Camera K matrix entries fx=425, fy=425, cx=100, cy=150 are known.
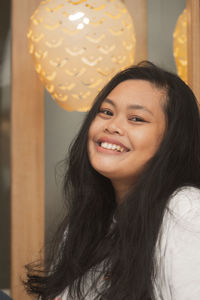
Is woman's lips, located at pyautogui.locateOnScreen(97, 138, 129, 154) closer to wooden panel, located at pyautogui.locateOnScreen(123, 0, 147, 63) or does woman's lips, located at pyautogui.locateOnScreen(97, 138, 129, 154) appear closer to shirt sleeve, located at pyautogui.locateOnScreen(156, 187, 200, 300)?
shirt sleeve, located at pyautogui.locateOnScreen(156, 187, 200, 300)

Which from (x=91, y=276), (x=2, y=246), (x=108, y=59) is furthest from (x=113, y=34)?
(x=2, y=246)

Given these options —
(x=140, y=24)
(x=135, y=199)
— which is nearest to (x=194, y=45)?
(x=140, y=24)

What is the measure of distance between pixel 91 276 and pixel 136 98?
17.8 inches

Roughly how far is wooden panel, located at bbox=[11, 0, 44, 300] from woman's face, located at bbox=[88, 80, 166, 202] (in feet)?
2.48

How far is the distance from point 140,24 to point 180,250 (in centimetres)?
119

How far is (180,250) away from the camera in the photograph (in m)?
0.82

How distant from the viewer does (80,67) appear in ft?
4.54

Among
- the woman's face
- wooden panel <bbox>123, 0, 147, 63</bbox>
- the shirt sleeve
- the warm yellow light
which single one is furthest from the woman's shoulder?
wooden panel <bbox>123, 0, 147, 63</bbox>

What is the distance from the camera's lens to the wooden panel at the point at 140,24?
177cm

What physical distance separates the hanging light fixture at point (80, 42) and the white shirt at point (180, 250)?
0.62 metres

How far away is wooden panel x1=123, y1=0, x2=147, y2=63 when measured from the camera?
177cm

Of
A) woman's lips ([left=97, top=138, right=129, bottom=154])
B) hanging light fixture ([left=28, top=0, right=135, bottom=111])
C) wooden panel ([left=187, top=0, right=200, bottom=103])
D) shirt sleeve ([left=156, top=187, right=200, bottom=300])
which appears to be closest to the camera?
shirt sleeve ([left=156, top=187, right=200, bottom=300])

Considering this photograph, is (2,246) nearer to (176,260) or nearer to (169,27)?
(169,27)

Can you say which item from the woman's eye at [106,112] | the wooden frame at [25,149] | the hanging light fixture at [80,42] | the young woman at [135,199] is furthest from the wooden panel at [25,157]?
the woman's eye at [106,112]
